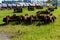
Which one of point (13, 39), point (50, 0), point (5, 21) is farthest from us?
point (50, 0)

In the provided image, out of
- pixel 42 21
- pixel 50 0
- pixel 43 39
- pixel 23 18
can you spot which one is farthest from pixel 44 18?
pixel 50 0

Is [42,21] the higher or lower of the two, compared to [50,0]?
higher

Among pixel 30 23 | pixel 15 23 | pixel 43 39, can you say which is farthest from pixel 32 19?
pixel 43 39

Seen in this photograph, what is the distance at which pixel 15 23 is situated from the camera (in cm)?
1519

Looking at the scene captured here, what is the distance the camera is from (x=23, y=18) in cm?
1502

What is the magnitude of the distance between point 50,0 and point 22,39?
303ft

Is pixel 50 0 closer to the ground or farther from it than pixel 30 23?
closer to the ground

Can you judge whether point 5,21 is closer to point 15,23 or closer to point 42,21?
point 15,23

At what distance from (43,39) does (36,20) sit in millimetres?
5991

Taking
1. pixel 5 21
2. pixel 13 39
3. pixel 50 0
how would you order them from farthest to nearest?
pixel 50 0 → pixel 5 21 → pixel 13 39

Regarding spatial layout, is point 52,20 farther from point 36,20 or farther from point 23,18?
point 23,18

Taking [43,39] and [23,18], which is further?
[23,18]

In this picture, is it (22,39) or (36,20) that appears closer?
(22,39)

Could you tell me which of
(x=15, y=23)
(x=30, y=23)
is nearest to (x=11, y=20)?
(x=15, y=23)
